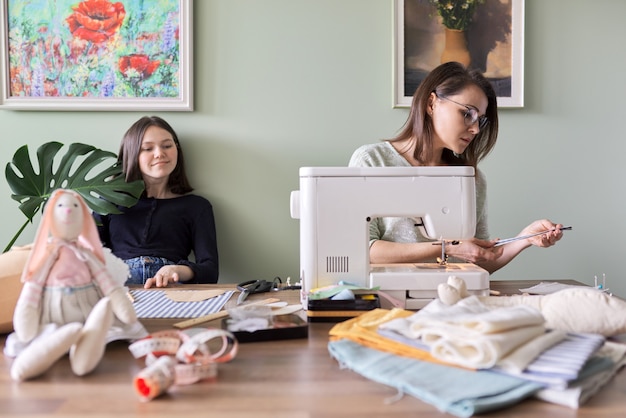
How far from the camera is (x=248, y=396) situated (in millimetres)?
806

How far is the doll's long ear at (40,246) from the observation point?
947 millimetres

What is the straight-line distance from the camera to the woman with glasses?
71.9 inches

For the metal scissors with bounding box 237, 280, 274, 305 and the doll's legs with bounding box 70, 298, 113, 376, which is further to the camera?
the metal scissors with bounding box 237, 280, 274, 305

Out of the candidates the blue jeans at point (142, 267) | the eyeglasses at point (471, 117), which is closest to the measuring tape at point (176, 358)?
the eyeglasses at point (471, 117)

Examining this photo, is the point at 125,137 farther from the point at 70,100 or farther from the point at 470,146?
the point at 470,146

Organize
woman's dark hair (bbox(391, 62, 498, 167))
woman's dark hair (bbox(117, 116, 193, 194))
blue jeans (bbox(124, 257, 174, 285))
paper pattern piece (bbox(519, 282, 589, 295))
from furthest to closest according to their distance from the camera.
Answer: woman's dark hair (bbox(117, 116, 193, 194)) → blue jeans (bbox(124, 257, 174, 285)) → woman's dark hair (bbox(391, 62, 498, 167)) → paper pattern piece (bbox(519, 282, 589, 295))

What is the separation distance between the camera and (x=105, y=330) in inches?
35.2

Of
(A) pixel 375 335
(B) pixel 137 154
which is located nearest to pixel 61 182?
(B) pixel 137 154

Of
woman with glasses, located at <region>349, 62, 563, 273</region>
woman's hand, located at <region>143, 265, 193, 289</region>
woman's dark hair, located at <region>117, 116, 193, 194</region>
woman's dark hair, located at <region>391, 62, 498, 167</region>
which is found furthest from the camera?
woman's dark hair, located at <region>117, 116, 193, 194</region>

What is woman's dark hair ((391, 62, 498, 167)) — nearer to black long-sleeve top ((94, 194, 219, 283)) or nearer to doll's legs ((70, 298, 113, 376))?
black long-sleeve top ((94, 194, 219, 283))

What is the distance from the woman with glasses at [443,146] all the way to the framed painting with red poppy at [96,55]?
38.3 inches

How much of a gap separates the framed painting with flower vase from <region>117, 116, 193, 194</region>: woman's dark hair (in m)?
0.95

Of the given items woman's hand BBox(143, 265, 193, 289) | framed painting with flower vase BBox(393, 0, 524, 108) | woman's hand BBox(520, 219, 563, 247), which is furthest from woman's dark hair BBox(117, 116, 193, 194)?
woman's hand BBox(520, 219, 563, 247)

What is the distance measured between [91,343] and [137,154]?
1.64 m
